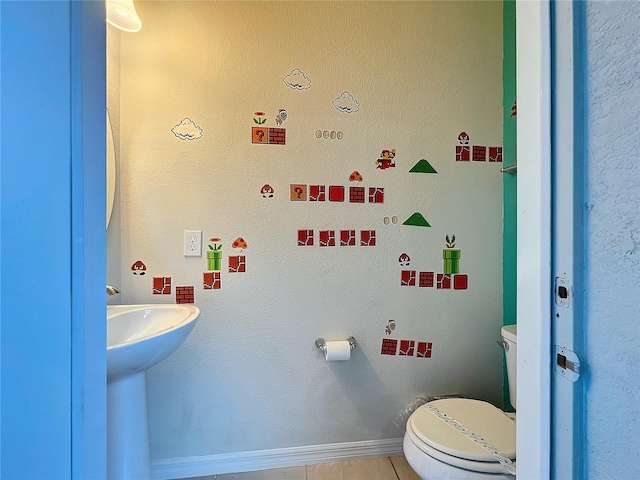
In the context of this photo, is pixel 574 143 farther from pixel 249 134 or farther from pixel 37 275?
pixel 249 134

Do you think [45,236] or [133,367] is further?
[133,367]

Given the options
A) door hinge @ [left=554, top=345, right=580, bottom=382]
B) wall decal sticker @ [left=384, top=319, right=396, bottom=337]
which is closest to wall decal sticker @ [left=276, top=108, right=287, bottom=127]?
wall decal sticker @ [left=384, top=319, right=396, bottom=337]

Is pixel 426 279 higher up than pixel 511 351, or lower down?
higher up

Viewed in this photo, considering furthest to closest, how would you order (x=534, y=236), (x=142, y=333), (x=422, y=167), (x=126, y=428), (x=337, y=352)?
(x=422, y=167)
(x=337, y=352)
(x=142, y=333)
(x=126, y=428)
(x=534, y=236)

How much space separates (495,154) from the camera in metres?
1.60

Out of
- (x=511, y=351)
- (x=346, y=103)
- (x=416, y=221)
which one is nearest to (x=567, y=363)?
(x=511, y=351)

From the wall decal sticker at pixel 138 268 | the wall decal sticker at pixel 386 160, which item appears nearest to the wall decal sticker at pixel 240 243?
the wall decal sticker at pixel 138 268

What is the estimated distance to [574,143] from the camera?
48cm

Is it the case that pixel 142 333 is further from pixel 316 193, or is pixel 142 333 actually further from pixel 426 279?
pixel 426 279

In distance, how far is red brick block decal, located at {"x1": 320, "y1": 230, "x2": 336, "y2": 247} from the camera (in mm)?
1500

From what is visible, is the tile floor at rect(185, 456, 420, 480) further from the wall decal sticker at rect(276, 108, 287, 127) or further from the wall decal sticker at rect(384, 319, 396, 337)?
the wall decal sticker at rect(276, 108, 287, 127)

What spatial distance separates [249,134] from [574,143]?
48.1 inches

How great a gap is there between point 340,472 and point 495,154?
1639 millimetres

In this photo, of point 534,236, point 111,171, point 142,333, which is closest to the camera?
point 534,236
